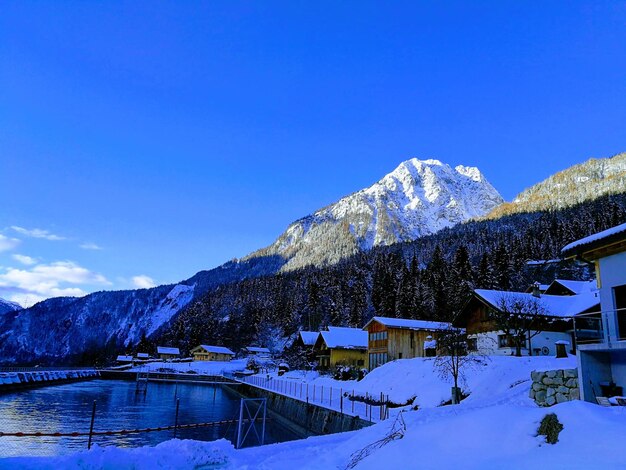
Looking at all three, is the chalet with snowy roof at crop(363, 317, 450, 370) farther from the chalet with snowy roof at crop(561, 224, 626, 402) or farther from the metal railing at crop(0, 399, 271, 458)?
the chalet with snowy roof at crop(561, 224, 626, 402)

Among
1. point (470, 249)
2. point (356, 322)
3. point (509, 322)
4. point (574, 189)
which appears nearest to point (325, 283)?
point (356, 322)

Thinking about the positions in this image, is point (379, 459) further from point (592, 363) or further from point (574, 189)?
point (574, 189)

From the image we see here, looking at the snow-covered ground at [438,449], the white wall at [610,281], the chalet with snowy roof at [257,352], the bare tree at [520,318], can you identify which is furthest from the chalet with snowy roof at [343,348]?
the chalet with snowy roof at [257,352]

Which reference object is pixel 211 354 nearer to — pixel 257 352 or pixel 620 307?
pixel 257 352

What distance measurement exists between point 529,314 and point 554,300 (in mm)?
6314

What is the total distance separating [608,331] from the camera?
13.6m

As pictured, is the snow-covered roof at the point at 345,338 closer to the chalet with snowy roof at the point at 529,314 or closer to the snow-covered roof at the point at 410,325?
the snow-covered roof at the point at 410,325

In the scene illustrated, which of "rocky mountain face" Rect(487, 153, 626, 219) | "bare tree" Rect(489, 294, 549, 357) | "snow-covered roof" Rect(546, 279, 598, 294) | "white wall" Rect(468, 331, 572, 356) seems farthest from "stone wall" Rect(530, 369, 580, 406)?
"rocky mountain face" Rect(487, 153, 626, 219)

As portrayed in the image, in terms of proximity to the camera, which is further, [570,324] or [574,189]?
[574,189]

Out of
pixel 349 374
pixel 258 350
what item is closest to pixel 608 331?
pixel 349 374

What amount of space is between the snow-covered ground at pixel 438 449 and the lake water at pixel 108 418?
14.3 m

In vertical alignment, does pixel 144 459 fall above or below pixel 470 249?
below

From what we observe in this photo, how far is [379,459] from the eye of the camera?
10.4m

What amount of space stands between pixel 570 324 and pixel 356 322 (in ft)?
208
